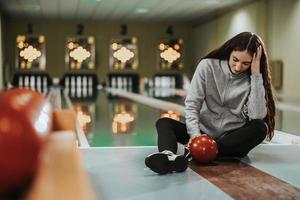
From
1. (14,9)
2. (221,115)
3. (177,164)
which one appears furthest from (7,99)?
(14,9)

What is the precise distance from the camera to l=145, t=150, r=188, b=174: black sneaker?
235 centimetres

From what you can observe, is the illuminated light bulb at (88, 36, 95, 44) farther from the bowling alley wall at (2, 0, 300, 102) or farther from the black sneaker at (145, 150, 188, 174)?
the black sneaker at (145, 150, 188, 174)

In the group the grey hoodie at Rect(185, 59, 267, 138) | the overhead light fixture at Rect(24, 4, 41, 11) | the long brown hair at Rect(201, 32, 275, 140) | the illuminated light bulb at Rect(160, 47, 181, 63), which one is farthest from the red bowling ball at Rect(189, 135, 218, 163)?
the illuminated light bulb at Rect(160, 47, 181, 63)

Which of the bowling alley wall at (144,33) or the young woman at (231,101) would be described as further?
the bowling alley wall at (144,33)

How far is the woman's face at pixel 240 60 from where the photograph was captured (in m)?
2.71

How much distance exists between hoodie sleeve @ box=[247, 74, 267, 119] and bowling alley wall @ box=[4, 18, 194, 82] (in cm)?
1429

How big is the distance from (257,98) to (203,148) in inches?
17.6

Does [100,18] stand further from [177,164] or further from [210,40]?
[177,164]

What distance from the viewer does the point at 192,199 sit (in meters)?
1.91

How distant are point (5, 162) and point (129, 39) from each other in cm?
1656

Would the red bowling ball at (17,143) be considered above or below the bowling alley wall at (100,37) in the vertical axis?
below

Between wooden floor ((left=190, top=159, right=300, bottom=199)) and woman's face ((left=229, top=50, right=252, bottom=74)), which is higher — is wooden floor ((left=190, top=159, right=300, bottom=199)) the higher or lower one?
the lower one

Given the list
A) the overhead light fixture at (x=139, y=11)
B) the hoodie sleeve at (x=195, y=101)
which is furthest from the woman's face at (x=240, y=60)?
the overhead light fixture at (x=139, y=11)

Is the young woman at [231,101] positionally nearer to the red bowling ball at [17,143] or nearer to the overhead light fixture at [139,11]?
the red bowling ball at [17,143]
